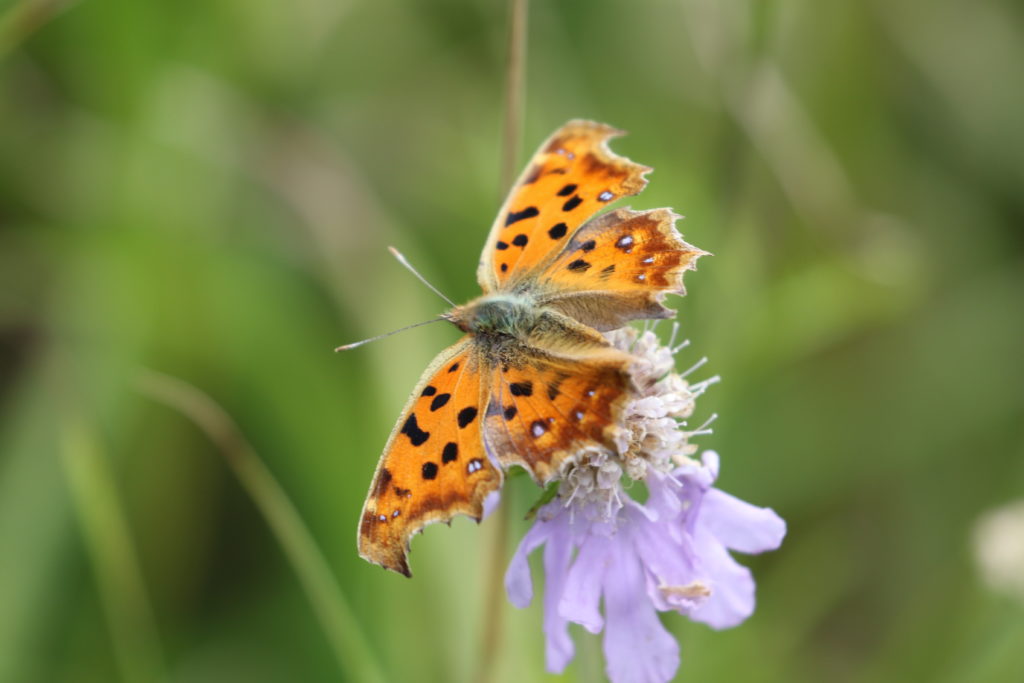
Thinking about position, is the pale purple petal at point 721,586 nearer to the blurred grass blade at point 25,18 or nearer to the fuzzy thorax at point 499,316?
the fuzzy thorax at point 499,316

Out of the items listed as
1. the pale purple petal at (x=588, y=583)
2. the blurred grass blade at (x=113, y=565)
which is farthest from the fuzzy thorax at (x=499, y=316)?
the blurred grass blade at (x=113, y=565)

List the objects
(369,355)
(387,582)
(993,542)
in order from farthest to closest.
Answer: (369,355), (387,582), (993,542)

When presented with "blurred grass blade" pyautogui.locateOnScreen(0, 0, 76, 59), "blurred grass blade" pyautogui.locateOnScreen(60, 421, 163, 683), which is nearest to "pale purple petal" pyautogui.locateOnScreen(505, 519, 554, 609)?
"blurred grass blade" pyautogui.locateOnScreen(60, 421, 163, 683)

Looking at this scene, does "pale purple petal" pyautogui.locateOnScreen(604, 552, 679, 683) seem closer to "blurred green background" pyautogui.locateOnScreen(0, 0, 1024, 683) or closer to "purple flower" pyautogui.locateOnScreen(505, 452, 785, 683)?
"purple flower" pyautogui.locateOnScreen(505, 452, 785, 683)

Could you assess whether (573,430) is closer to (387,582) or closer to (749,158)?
(387,582)

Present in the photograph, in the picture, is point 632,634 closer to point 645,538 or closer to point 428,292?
point 645,538

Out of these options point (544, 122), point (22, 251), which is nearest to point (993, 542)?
point (544, 122)
